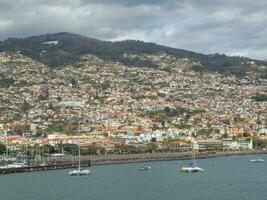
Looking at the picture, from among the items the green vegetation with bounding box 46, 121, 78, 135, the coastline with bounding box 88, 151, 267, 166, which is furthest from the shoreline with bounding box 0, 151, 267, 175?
the green vegetation with bounding box 46, 121, 78, 135

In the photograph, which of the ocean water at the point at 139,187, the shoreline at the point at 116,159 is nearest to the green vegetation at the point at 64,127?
the shoreline at the point at 116,159

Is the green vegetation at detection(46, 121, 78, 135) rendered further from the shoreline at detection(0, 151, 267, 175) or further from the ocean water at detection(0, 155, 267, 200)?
the ocean water at detection(0, 155, 267, 200)

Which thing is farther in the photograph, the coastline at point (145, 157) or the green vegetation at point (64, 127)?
the green vegetation at point (64, 127)

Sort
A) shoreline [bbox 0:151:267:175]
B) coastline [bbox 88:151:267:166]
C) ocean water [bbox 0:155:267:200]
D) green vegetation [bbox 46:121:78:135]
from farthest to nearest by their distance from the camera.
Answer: green vegetation [bbox 46:121:78:135] → coastline [bbox 88:151:267:166] → shoreline [bbox 0:151:267:175] → ocean water [bbox 0:155:267:200]

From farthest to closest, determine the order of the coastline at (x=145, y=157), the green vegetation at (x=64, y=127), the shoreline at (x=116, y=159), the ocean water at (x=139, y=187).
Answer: the green vegetation at (x=64, y=127) < the coastline at (x=145, y=157) < the shoreline at (x=116, y=159) < the ocean water at (x=139, y=187)

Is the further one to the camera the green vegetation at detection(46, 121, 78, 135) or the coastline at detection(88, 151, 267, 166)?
the green vegetation at detection(46, 121, 78, 135)

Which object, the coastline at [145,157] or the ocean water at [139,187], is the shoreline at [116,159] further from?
the ocean water at [139,187]

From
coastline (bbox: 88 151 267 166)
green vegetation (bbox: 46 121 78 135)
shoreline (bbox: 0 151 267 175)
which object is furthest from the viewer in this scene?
green vegetation (bbox: 46 121 78 135)

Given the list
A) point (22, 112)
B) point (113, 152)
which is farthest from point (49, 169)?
point (22, 112)

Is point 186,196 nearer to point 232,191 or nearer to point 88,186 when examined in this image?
point 232,191
